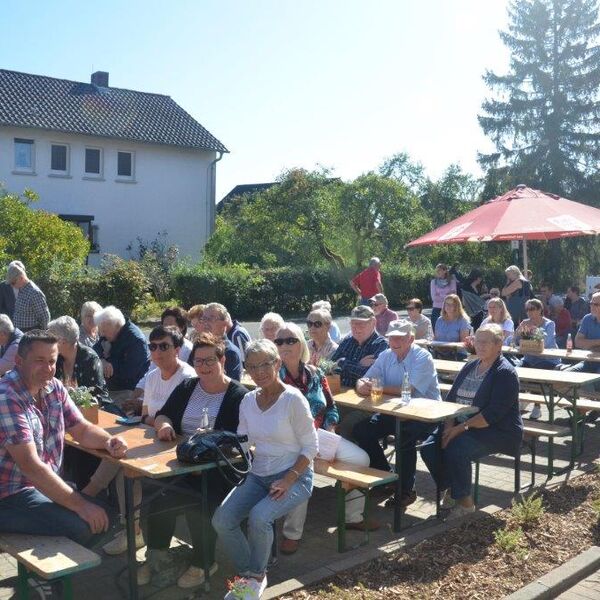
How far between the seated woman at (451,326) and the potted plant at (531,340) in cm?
125

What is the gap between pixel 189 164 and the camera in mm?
31922

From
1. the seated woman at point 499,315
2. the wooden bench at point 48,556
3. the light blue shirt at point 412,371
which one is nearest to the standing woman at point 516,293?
the seated woman at point 499,315

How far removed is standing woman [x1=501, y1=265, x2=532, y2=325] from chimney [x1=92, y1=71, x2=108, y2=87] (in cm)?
2490

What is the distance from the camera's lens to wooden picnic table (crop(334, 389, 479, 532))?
17.1 ft

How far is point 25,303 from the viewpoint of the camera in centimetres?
1004

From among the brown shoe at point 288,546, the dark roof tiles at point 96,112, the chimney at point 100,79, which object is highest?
the chimney at point 100,79

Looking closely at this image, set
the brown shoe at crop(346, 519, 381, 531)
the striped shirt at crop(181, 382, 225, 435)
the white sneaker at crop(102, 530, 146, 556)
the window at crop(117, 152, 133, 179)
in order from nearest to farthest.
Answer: the striped shirt at crop(181, 382, 225, 435), the white sneaker at crop(102, 530, 146, 556), the brown shoe at crop(346, 519, 381, 531), the window at crop(117, 152, 133, 179)

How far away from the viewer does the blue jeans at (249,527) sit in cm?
422

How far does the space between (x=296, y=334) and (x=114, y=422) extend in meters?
1.39

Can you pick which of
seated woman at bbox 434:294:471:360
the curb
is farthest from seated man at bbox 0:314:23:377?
seated woman at bbox 434:294:471:360

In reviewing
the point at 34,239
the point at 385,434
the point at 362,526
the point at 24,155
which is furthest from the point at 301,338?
the point at 24,155

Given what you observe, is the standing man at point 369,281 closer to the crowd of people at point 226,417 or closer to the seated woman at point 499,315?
the seated woman at point 499,315

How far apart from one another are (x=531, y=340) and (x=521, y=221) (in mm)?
1634

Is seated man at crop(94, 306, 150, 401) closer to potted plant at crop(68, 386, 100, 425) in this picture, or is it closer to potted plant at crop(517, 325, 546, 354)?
potted plant at crop(68, 386, 100, 425)
